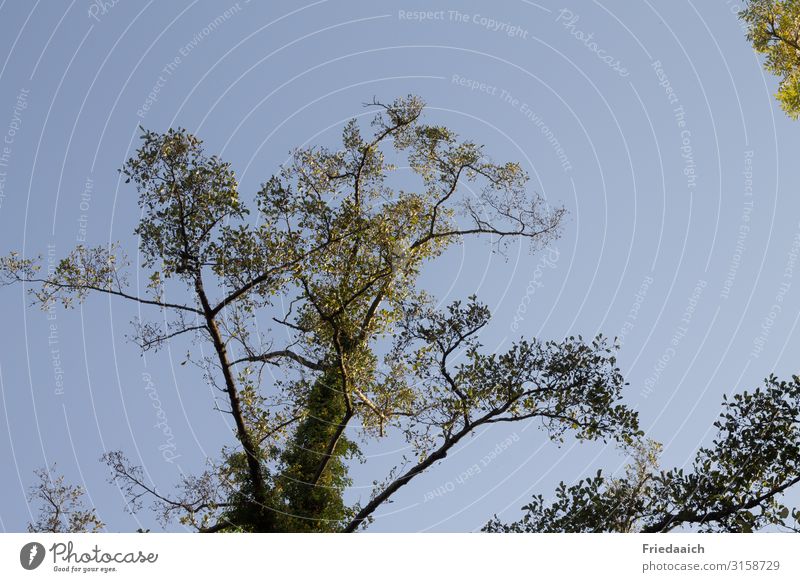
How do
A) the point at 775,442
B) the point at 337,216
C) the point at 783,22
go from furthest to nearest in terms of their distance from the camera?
the point at 337,216, the point at 783,22, the point at 775,442

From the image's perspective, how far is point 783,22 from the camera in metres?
17.8

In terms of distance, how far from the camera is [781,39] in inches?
709

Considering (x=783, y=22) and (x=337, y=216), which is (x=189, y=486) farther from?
(x=783, y=22)

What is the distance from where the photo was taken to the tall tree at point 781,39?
1775cm

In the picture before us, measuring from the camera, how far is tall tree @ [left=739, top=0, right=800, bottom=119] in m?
17.8

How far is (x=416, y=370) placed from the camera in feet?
A: 59.9

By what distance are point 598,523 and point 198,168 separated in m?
11.6

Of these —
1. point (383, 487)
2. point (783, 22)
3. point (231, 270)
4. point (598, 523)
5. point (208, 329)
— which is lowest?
point (598, 523)

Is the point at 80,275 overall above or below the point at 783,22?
below
